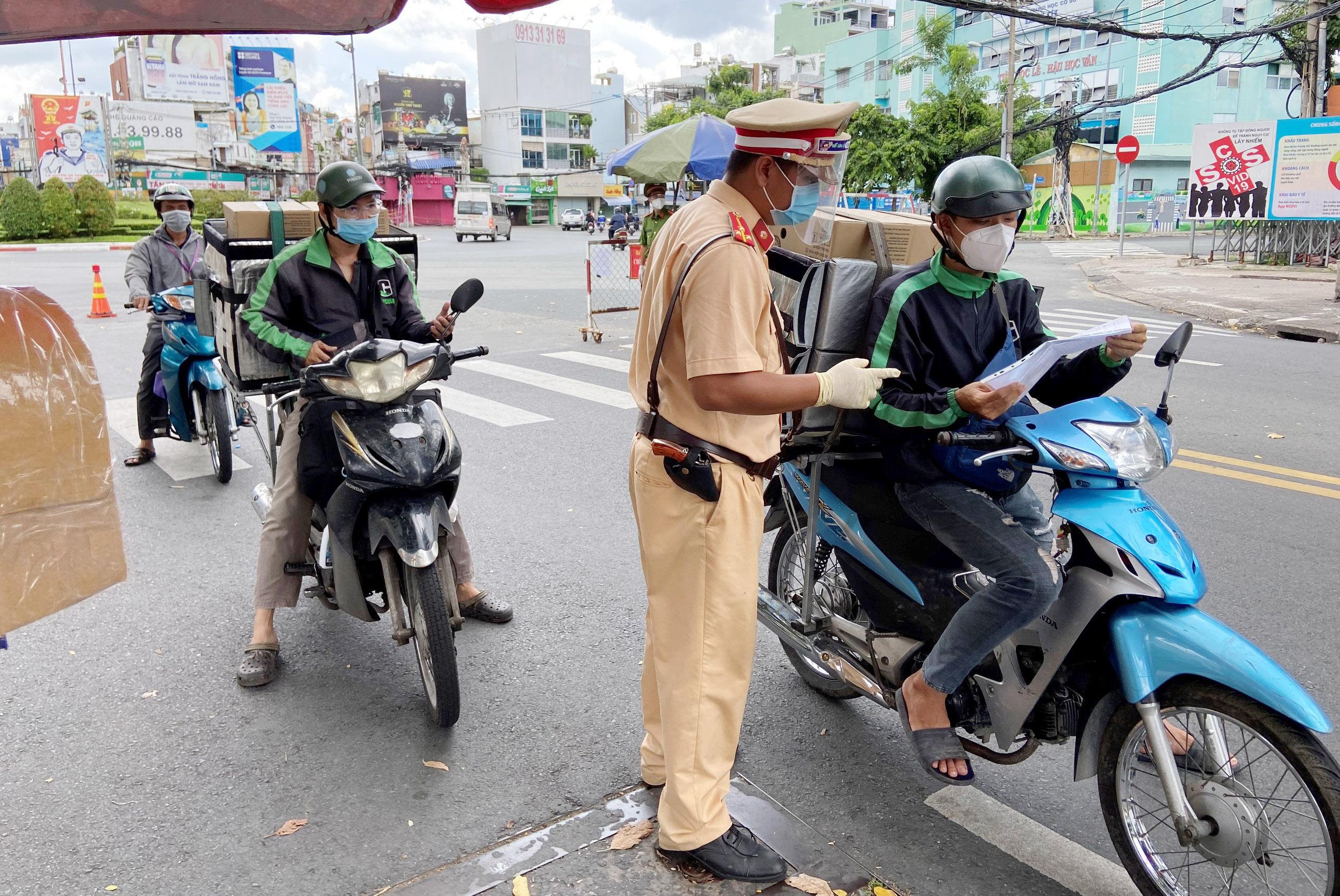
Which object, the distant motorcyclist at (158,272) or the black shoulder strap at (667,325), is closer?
the black shoulder strap at (667,325)

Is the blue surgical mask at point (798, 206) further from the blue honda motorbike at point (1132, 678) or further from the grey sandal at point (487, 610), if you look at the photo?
the grey sandal at point (487, 610)

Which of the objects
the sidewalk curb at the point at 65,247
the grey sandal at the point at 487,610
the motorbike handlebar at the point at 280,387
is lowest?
the grey sandal at the point at 487,610

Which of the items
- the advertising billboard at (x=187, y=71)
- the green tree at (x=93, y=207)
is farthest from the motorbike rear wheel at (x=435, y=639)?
the advertising billboard at (x=187, y=71)

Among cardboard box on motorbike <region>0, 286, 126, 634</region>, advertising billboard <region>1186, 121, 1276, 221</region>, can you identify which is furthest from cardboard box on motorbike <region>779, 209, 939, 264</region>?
advertising billboard <region>1186, 121, 1276, 221</region>

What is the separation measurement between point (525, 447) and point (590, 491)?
1256mm

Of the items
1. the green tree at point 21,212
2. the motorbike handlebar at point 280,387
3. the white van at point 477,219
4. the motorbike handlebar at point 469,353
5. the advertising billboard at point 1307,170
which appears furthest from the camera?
the white van at point 477,219

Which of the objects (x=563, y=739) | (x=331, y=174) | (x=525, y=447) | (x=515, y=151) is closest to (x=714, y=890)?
(x=563, y=739)

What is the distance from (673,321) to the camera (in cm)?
248

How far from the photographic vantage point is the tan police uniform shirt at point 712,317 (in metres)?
2.31

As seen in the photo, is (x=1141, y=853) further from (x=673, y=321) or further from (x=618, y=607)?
(x=618, y=607)

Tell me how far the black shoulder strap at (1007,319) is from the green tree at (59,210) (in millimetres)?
43530

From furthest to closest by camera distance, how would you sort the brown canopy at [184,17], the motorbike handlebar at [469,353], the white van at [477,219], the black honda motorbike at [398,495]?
the white van at [477,219] → the motorbike handlebar at [469,353] → the black honda motorbike at [398,495] → the brown canopy at [184,17]

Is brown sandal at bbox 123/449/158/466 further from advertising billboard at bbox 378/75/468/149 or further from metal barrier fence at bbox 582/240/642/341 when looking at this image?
advertising billboard at bbox 378/75/468/149

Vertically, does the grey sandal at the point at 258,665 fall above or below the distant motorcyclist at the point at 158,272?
below
